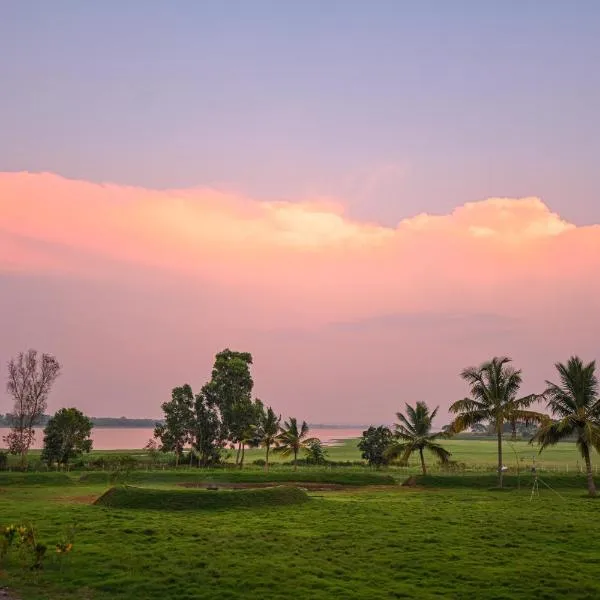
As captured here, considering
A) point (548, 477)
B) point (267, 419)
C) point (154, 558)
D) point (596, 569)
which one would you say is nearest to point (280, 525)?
point (154, 558)

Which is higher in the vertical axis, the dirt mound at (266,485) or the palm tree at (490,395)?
the palm tree at (490,395)

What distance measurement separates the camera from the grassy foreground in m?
16.8

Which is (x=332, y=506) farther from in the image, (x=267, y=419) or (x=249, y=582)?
(x=267, y=419)

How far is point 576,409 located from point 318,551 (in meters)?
28.3

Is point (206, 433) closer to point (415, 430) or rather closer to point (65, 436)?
point (65, 436)

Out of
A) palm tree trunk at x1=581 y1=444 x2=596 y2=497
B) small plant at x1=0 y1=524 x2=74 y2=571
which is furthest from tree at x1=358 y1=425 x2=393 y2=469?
small plant at x1=0 y1=524 x2=74 y2=571

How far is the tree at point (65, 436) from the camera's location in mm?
63688

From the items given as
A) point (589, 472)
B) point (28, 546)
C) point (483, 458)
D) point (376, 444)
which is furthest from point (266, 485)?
point (483, 458)

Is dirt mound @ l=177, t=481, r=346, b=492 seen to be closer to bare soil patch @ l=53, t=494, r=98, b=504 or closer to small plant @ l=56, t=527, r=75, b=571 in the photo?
bare soil patch @ l=53, t=494, r=98, b=504

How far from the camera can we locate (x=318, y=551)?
21.3 meters

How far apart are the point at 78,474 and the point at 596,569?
1911 inches

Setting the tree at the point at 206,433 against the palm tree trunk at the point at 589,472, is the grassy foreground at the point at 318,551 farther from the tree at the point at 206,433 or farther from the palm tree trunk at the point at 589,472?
the tree at the point at 206,433

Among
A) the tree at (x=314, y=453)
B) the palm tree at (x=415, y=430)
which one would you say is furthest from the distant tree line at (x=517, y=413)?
the tree at (x=314, y=453)

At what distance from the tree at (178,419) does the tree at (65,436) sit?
10813 millimetres
